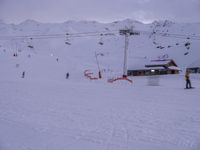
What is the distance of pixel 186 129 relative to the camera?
952 centimetres

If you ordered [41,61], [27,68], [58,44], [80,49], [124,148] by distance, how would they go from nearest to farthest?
[124,148]
[27,68]
[41,61]
[80,49]
[58,44]

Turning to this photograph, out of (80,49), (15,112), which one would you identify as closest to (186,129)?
(15,112)

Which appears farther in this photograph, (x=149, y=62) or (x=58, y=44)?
(x=58, y=44)

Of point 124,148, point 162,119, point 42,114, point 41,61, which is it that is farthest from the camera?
point 41,61

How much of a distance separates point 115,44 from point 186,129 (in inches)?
7362

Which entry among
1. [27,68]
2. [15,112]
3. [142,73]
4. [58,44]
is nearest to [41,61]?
[27,68]

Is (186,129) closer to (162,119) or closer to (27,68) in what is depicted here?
(162,119)

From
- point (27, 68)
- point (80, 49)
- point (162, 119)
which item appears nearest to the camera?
point (162, 119)

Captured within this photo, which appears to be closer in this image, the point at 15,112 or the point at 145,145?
the point at 145,145

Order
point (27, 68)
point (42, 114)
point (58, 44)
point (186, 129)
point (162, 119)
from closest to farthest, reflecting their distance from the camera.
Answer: point (186, 129) < point (162, 119) < point (42, 114) < point (27, 68) < point (58, 44)

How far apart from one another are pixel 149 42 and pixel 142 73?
135 m

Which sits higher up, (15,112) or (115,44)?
(115,44)

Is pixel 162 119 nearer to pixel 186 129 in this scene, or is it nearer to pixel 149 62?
pixel 186 129

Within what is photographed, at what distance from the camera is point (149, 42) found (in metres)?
198
